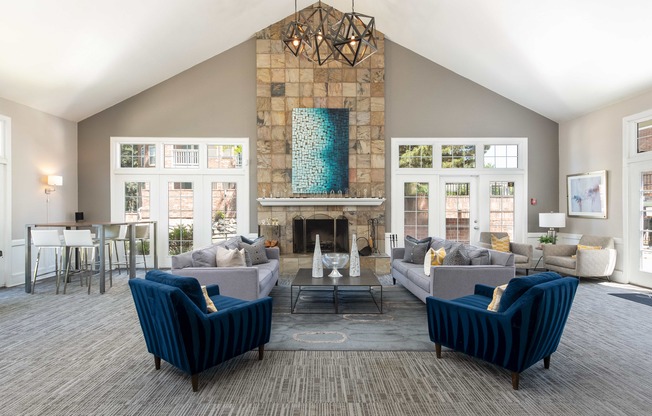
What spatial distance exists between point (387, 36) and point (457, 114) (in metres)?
2.20

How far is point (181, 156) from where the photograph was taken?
24.8 feet

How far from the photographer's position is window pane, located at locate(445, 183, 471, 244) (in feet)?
25.4

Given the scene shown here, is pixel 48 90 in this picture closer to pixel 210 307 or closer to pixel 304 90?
pixel 304 90

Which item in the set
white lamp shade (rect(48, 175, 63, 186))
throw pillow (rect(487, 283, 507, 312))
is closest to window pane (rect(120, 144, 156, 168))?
white lamp shade (rect(48, 175, 63, 186))

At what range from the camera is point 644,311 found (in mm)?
4438

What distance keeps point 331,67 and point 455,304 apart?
604cm

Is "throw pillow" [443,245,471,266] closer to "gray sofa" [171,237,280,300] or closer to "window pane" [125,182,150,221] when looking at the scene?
"gray sofa" [171,237,280,300]

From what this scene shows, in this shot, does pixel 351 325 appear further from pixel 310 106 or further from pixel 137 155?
pixel 137 155

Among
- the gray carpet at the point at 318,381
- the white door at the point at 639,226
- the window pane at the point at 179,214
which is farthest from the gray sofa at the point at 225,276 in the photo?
the white door at the point at 639,226

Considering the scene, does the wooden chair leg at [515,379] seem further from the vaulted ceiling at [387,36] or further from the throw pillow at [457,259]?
the vaulted ceiling at [387,36]

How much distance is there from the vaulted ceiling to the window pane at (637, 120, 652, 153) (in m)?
0.56

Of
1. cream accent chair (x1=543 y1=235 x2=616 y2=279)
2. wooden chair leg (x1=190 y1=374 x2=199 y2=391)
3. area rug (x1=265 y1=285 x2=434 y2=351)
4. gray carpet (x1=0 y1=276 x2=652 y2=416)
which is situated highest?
cream accent chair (x1=543 y1=235 x2=616 y2=279)

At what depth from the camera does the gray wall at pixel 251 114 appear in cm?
743

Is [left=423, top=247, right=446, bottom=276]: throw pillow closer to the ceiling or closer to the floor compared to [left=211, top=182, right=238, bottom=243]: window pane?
closer to the floor
